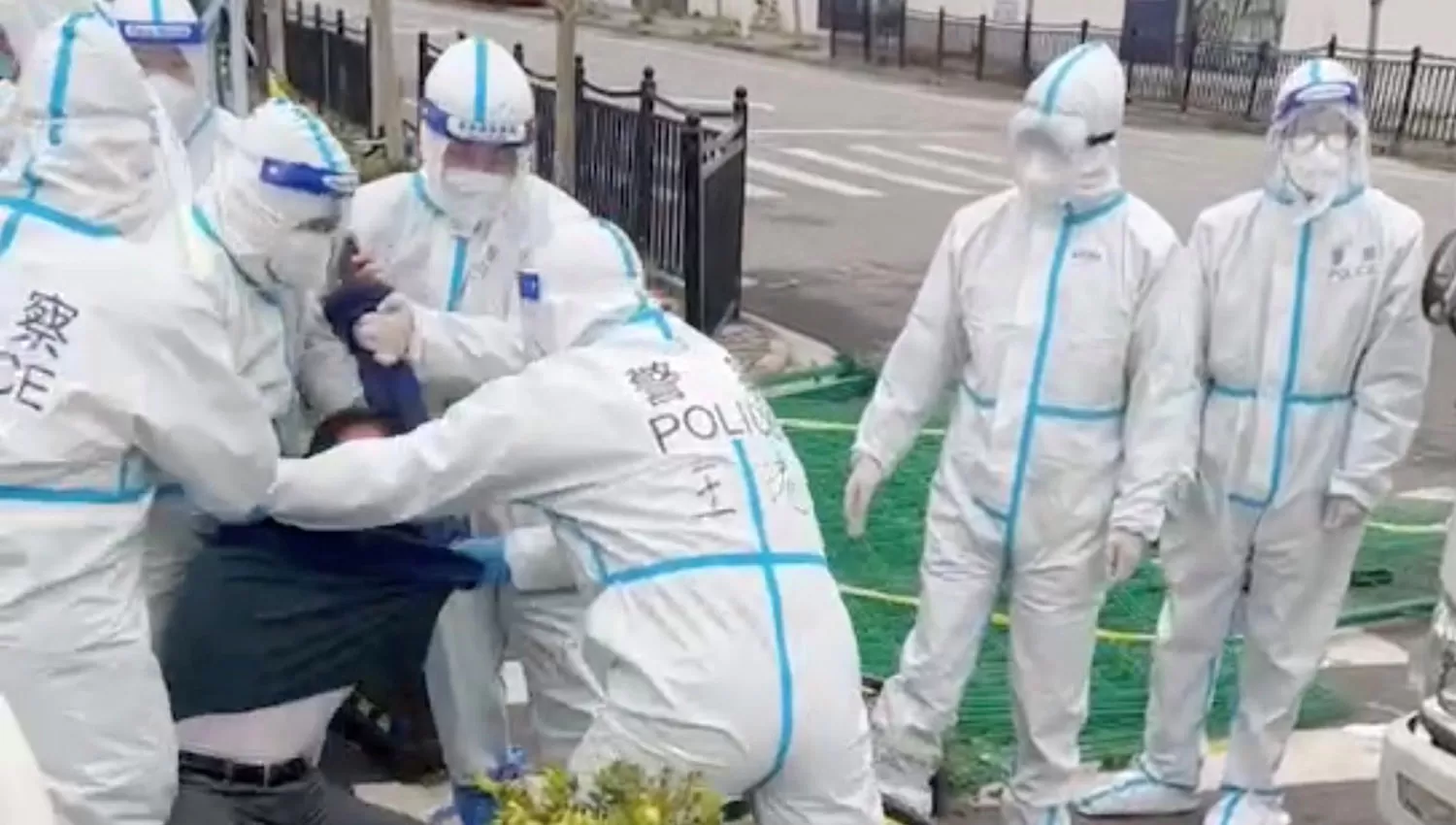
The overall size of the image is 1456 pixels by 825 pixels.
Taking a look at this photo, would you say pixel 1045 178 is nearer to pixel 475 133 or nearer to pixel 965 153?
pixel 475 133

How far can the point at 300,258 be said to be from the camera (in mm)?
3773

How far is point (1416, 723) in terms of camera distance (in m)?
4.48

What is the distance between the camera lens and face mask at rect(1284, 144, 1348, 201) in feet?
16.5

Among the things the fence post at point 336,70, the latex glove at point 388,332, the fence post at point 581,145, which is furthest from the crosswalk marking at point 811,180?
the latex glove at point 388,332

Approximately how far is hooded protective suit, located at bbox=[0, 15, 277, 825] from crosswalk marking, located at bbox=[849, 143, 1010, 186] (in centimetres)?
1591

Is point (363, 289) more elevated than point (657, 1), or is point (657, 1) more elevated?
point (363, 289)

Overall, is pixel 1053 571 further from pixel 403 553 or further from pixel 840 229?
pixel 840 229

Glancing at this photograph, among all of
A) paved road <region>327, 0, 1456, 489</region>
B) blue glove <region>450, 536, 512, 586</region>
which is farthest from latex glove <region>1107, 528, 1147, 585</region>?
paved road <region>327, 0, 1456, 489</region>

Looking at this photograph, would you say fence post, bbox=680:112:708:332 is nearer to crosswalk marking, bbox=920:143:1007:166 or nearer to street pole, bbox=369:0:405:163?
street pole, bbox=369:0:405:163

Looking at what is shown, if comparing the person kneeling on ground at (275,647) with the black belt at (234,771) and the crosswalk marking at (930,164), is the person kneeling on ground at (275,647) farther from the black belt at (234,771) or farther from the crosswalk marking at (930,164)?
the crosswalk marking at (930,164)

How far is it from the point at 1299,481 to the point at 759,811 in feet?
6.31

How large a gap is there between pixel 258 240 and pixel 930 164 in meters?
17.1

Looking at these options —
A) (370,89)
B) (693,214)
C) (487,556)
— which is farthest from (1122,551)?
(370,89)

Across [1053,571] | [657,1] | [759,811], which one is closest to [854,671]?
[759,811]
